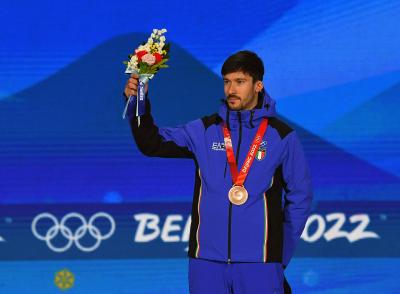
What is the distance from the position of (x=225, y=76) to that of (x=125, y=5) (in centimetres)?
165

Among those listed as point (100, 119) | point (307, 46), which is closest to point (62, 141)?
point (100, 119)

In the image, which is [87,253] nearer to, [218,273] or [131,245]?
[131,245]

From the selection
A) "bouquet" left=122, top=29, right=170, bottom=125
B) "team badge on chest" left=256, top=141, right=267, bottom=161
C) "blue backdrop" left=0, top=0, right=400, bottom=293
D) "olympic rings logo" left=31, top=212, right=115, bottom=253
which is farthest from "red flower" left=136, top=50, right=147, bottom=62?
"olympic rings logo" left=31, top=212, right=115, bottom=253

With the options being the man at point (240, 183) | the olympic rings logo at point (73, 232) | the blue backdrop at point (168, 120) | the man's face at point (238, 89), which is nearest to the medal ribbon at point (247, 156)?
the man at point (240, 183)

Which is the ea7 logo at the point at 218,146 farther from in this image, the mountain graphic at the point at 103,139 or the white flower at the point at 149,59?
the mountain graphic at the point at 103,139

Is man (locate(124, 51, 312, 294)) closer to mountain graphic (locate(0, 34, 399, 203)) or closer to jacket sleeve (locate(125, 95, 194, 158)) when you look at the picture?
jacket sleeve (locate(125, 95, 194, 158))

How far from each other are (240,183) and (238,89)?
36 centimetres

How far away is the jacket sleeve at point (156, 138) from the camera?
3537 mm

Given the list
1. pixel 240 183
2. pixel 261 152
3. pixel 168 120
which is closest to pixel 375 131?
pixel 168 120

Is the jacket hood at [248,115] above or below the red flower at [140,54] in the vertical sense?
below

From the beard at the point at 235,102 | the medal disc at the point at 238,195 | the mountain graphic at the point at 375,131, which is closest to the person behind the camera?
the medal disc at the point at 238,195

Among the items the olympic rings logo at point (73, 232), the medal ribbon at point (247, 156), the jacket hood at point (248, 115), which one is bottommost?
the olympic rings logo at point (73, 232)

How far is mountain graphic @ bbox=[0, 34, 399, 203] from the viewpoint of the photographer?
16.5ft

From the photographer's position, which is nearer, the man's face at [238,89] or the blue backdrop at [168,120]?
the man's face at [238,89]
